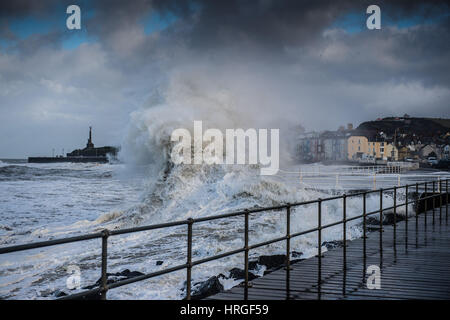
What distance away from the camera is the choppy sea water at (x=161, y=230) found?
11047mm

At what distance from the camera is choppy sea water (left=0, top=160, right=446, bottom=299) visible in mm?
11047

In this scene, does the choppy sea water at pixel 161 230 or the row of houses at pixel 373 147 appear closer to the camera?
the choppy sea water at pixel 161 230

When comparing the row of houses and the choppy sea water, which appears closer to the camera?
the choppy sea water

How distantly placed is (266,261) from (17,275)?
6366 mm

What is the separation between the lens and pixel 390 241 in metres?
9.77

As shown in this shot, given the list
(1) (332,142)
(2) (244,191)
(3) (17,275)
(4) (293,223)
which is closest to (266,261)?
(3) (17,275)

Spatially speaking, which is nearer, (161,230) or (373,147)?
(161,230)

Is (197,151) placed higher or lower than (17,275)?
higher

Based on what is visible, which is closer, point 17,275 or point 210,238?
point 17,275

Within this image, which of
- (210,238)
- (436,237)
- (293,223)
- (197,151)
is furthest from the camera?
(197,151)

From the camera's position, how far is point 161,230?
17.5 meters

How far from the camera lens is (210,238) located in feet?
51.6
